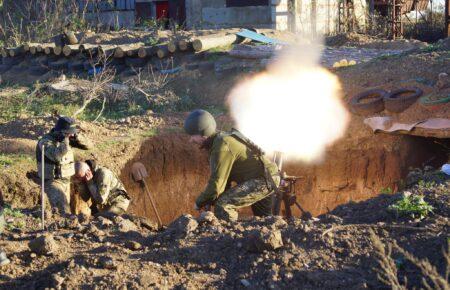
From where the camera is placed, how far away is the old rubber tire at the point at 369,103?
1125cm

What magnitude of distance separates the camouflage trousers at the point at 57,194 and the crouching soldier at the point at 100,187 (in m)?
0.34

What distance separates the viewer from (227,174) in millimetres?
8336

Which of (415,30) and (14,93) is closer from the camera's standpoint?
(14,93)

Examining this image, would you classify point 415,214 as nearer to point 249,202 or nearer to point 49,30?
point 249,202

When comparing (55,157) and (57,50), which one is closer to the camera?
(55,157)

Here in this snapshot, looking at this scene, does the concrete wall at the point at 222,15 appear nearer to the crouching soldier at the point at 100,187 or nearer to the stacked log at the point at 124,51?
the stacked log at the point at 124,51

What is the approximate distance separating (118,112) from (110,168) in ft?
8.40

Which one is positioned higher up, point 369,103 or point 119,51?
point 119,51

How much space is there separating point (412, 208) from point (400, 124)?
4.29 m

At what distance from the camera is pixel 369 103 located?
11281 millimetres

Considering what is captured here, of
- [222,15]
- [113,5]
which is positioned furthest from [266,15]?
[113,5]

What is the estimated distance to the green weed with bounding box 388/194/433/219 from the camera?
672cm

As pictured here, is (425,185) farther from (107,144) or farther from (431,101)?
(107,144)

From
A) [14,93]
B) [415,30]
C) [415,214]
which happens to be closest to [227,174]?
[415,214]
